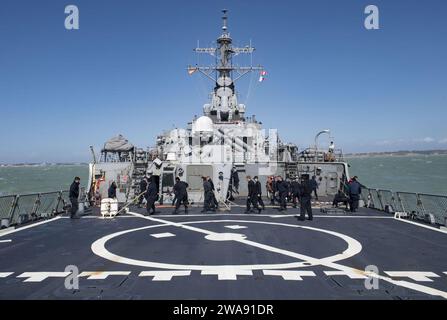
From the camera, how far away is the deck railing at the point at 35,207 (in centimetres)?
1350

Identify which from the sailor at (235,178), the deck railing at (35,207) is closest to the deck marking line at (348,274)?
the deck railing at (35,207)

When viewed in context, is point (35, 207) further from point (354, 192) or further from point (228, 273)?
point (354, 192)

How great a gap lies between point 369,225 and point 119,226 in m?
9.33

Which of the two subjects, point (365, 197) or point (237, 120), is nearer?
point (365, 197)

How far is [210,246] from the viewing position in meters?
9.81

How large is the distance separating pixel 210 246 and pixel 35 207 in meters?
9.42

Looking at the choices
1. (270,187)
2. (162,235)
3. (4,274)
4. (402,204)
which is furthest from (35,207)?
(402,204)

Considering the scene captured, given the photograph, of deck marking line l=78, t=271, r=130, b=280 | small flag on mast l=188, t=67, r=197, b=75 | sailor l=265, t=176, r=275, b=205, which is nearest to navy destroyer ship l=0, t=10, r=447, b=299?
deck marking line l=78, t=271, r=130, b=280

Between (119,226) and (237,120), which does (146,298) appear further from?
(237,120)

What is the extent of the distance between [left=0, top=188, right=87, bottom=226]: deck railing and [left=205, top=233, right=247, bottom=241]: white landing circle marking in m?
7.64

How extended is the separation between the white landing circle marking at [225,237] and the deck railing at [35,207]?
25.1 ft

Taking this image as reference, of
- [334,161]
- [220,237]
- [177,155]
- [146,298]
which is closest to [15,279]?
[146,298]

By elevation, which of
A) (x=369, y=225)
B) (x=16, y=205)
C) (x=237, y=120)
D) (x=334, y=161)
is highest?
(x=237, y=120)

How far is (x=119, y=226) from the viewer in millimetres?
13289
